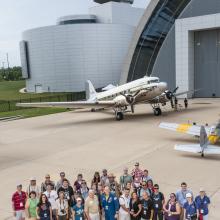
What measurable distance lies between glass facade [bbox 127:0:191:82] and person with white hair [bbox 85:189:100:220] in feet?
151

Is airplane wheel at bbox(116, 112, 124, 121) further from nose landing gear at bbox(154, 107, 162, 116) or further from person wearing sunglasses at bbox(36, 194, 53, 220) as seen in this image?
person wearing sunglasses at bbox(36, 194, 53, 220)

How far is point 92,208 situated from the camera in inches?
366

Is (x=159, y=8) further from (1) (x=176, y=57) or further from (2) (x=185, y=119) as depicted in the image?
(2) (x=185, y=119)

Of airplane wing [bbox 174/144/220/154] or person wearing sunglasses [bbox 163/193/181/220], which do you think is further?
airplane wing [bbox 174/144/220/154]

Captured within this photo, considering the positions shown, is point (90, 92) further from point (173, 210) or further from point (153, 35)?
point (173, 210)

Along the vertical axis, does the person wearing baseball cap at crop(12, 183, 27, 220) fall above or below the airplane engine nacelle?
below

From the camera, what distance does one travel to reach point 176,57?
48.8 m

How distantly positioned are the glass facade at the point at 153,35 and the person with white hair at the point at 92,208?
46.0 metres

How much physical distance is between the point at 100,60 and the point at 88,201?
6758 cm

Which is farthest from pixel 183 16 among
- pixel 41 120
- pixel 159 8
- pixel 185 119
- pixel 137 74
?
pixel 41 120

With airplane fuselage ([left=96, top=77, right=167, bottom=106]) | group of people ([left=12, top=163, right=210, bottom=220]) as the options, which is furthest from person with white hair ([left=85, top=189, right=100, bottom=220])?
airplane fuselage ([left=96, top=77, right=167, bottom=106])

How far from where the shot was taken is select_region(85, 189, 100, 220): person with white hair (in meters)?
9.31

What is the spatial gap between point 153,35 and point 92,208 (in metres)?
47.2

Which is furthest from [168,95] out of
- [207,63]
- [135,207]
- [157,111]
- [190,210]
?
[135,207]
